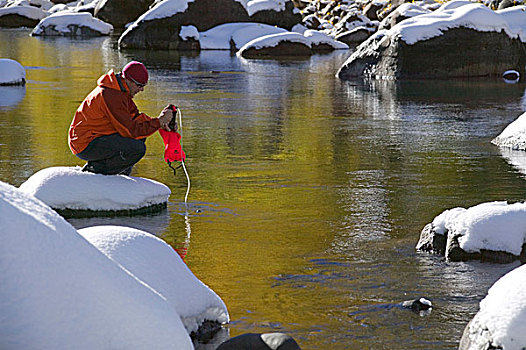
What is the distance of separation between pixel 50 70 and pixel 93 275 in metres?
18.1

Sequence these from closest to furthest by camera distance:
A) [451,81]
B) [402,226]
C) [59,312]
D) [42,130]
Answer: [59,312] → [402,226] → [42,130] → [451,81]

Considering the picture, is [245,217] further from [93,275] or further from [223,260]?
[93,275]

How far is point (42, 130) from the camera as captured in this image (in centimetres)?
1128

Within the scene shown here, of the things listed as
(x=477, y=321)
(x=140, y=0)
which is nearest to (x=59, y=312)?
(x=477, y=321)

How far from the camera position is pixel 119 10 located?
42.8 metres

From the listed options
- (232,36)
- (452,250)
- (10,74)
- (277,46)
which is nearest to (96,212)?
(452,250)

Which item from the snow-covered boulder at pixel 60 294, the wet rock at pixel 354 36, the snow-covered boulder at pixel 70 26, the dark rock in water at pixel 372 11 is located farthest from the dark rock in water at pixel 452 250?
the dark rock in water at pixel 372 11

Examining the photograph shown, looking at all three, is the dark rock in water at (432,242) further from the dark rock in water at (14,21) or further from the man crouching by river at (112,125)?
the dark rock in water at (14,21)

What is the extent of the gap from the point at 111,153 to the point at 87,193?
0.45 m

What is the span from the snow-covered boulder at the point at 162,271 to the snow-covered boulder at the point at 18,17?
1651 inches

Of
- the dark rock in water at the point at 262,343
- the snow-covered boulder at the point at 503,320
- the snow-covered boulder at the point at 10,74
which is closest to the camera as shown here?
the snow-covered boulder at the point at 503,320

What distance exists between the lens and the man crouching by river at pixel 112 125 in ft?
22.0

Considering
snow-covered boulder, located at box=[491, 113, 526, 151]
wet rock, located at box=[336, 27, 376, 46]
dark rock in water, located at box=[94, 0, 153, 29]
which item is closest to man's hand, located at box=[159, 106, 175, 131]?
snow-covered boulder, located at box=[491, 113, 526, 151]

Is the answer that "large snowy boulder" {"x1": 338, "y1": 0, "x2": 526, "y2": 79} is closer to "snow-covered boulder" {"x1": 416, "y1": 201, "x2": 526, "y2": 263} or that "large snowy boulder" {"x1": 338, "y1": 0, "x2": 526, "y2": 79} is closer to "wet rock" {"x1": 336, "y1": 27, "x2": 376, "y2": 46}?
"snow-covered boulder" {"x1": 416, "y1": 201, "x2": 526, "y2": 263}
